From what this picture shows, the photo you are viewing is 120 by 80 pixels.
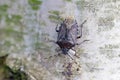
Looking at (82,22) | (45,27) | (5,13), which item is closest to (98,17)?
(82,22)

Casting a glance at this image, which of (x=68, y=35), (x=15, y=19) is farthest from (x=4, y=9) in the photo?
(x=68, y=35)

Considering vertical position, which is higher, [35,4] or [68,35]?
[35,4]

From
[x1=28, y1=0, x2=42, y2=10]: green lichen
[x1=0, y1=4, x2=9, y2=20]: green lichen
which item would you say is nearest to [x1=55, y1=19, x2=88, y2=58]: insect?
[x1=28, y1=0, x2=42, y2=10]: green lichen

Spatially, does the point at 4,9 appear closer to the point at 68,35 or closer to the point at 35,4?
the point at 35,4

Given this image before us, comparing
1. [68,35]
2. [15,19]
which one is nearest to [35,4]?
[15,19]

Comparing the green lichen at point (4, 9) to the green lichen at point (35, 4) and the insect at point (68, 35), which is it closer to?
the green lichen at point (35, 4)

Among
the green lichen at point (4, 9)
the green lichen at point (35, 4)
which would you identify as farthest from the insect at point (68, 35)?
the green lichen at point (4, 9)

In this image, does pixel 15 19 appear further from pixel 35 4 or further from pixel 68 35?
pixel 68 35

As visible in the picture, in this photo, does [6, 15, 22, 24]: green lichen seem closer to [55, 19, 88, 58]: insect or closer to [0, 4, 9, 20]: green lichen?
[0, 4, 9, 20]: green lichen

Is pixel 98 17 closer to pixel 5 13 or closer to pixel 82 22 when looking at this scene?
pixel 82 22
